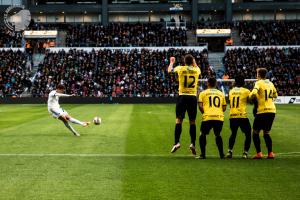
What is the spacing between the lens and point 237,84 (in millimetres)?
14281

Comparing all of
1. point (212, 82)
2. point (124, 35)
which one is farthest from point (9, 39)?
point (212, 82)

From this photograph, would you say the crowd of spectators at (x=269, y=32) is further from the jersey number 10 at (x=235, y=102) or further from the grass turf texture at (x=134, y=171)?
the jersey number 10 at (x=235, y=102)

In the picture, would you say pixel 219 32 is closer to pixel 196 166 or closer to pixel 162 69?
pixel 162 69

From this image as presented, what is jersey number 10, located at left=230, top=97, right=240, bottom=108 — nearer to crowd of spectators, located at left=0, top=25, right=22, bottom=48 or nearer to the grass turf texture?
the grass turf texture

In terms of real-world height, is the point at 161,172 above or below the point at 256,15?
below

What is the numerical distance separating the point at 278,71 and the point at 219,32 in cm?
1715

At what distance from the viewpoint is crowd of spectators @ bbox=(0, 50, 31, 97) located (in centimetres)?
6066

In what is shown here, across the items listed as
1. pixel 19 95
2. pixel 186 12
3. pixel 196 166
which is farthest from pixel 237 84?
pixel 186 12

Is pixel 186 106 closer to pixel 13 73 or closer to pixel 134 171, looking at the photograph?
pixel 134 171

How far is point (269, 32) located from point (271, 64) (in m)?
10.6

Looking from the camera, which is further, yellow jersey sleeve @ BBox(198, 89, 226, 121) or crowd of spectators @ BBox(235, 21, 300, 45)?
crowd of spectators @ BBox(235, 21, 300, 45)

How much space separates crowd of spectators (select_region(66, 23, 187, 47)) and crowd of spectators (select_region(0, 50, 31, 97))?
815 centimetres

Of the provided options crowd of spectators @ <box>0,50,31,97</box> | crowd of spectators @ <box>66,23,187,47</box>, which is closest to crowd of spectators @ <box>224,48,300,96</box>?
crowd of spectators @ <box>66,23,187,47</box>

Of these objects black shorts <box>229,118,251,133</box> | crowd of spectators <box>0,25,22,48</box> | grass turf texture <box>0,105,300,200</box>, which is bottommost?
grass turf texture <box>0,105,300,200</box>
